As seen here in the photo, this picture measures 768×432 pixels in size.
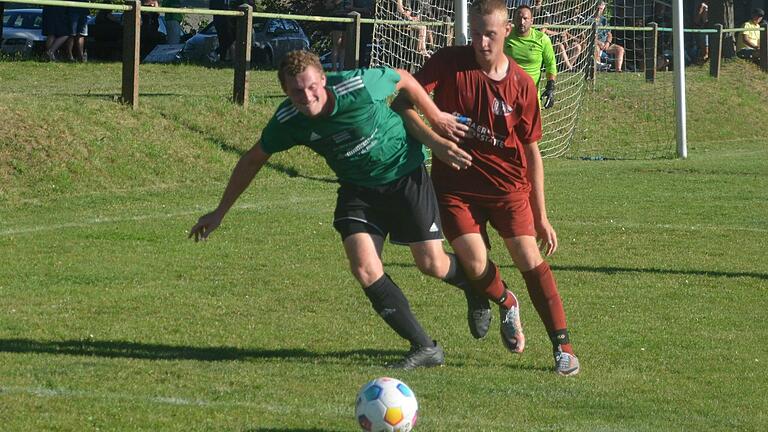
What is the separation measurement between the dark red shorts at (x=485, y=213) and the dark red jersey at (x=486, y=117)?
0.04 meters

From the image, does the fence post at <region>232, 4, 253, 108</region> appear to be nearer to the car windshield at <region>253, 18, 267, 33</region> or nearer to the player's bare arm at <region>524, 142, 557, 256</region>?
the player's bare arm at <region>524, 142, 557, 256</region>

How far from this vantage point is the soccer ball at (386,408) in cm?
544

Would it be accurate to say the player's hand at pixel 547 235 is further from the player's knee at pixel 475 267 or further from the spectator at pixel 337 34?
the spectator at pixel 337 34

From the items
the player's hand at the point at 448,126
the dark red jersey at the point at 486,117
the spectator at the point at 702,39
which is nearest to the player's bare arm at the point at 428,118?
the player's hand at the point at 448,126

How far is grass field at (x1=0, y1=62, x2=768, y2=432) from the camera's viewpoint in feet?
20.0

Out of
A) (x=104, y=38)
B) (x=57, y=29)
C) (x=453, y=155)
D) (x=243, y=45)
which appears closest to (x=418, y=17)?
(x=243, y=45)

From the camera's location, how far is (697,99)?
2755cm

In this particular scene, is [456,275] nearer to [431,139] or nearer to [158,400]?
[431,139]

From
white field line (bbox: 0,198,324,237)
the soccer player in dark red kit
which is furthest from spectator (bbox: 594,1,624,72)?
the soccer player in dark red kit

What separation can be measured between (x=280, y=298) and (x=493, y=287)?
2.15m

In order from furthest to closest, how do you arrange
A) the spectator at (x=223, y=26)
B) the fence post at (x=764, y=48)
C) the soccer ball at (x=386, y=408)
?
the fence post at (x=764, y=48) < the spectator at (x=223, y=26) < the soccer ball at (x=386, y=408)

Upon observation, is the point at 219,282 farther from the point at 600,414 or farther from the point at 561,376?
the point at 600,414

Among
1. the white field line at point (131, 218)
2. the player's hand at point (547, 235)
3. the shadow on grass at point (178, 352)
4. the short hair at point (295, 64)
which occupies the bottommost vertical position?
the shadow on grass at point (178, 352)

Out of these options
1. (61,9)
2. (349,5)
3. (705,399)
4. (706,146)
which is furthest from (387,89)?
(349,5)
